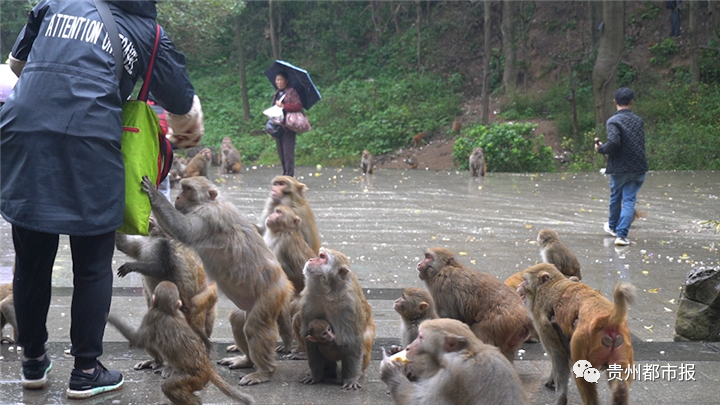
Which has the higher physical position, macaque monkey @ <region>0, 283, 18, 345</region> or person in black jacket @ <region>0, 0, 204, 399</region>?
person in black jacket @ <region>0, 0, 204, 399</region>

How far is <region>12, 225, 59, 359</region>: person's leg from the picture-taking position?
13.7 feet

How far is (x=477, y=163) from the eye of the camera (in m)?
18.4

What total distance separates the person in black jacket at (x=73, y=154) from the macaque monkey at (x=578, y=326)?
247 cm

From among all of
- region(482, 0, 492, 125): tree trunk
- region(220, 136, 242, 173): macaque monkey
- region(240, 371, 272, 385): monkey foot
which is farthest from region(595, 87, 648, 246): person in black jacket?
region(482, 0, 492, 125): tree trunk

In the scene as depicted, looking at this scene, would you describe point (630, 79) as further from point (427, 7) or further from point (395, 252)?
point (395, 252)

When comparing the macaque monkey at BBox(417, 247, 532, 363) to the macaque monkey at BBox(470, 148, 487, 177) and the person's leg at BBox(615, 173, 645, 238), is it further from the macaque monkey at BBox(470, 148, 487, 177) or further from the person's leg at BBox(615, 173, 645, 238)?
the macaque monkey at BBox(470, 148, 487, 177)

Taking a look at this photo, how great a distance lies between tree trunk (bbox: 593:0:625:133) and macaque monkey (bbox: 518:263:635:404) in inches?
770

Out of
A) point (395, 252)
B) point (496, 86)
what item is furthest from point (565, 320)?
point (496, 86)

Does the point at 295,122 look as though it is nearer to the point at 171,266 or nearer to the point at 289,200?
the point at 289,200

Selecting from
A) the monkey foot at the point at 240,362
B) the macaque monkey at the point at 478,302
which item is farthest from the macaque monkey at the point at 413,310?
the monkey foot at the point at 240,362

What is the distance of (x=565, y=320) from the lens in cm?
462

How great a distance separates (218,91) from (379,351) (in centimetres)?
3100

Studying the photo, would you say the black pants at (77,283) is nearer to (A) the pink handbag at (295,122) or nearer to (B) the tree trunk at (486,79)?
(A) the pink handbag at (295,122)

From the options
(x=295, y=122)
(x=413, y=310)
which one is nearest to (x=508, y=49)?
(x=295, y=122)
